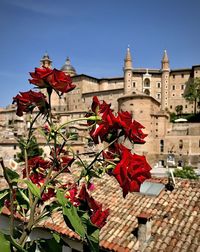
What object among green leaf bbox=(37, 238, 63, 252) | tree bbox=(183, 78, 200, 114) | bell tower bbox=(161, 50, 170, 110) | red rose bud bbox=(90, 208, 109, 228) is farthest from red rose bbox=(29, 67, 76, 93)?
bell tower bbox=(161, 50, 170, 110)

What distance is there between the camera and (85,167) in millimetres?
1903

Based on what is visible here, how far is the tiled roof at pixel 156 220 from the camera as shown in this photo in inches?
255

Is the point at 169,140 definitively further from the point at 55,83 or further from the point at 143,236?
the point at 55,83

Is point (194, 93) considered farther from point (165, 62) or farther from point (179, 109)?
point (165, 62)

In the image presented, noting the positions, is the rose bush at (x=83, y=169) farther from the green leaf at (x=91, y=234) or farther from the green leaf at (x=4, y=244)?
the green leaf at (x=4, y=244)

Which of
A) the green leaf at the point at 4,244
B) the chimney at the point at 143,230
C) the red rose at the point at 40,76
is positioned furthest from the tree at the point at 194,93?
the green leaf at the point at 4,244

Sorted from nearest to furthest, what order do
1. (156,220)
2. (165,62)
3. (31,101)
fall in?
(31,101)
(156,220)
(165,62)

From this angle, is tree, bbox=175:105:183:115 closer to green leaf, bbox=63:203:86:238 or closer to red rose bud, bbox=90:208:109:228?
red rose bud, bbox=90:208:109:228

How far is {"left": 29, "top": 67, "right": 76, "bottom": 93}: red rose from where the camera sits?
188 cm

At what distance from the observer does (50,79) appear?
6.23 feet

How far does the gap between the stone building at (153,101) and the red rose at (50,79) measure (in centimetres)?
5032

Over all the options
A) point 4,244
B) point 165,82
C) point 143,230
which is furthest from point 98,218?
point 165,82

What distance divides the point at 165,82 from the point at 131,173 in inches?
3199

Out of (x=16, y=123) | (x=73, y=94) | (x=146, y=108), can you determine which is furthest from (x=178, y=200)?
(x=73, y=94)
